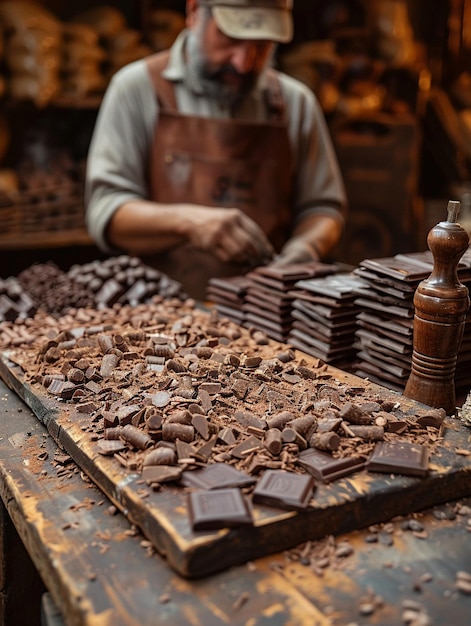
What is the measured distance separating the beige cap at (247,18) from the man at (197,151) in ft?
0.32

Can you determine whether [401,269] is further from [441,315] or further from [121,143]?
[121,143]

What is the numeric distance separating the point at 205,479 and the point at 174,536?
0.53ft

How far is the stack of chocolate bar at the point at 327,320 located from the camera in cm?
190

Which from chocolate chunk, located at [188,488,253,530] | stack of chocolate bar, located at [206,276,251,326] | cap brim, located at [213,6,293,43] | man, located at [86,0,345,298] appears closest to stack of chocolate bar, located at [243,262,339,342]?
stack of chocolate bar, located at [206,276,251,326]

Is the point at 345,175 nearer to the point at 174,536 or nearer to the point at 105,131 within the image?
the point at 105,131

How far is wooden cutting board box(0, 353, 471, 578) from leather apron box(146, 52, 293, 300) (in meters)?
1.96

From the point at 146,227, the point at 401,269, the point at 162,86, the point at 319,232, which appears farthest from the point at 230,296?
the point at 162,86

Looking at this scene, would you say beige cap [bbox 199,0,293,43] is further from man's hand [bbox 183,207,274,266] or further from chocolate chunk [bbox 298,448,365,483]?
chocolate chunk [bbox 298,448,365,483]

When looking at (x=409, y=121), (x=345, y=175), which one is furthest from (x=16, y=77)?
(x=409, y=121)

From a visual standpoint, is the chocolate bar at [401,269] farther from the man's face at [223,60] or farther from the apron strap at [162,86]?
the apron strap at [162,86]

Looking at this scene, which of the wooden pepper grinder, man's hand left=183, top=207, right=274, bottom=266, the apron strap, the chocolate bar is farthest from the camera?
the apron strap

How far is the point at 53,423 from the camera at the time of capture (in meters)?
1.48

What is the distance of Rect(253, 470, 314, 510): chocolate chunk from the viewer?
1.11 m

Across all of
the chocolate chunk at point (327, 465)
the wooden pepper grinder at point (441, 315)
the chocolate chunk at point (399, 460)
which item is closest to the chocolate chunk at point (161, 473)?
the chocolate chunk at point (327, 465)
